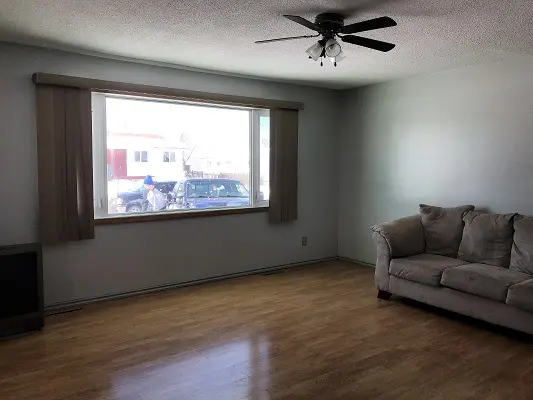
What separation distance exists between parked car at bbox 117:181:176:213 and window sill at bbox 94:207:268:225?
0.12 metres

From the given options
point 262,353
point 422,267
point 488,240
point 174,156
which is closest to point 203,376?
point 262,353

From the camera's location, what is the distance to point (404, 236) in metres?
4.26

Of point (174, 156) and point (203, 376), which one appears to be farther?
point (174, 156)

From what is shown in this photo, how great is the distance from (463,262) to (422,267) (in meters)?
0.40

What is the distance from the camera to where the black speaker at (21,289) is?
3.28 metres

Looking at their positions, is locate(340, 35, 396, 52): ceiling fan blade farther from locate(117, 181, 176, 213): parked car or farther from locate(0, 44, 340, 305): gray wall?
locate(117, 181, 176, 213): parked car

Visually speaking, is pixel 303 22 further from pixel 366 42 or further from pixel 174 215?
pixel 174 215

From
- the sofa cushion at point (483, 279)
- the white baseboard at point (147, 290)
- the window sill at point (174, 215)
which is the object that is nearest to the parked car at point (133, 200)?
the window sill at point (174, 215)

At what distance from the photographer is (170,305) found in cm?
409

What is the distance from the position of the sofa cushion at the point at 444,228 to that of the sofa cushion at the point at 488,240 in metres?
0.11

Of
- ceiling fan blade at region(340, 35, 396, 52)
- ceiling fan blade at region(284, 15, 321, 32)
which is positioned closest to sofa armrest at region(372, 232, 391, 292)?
ceiling fan blade at region(340, 35, 396, 52)

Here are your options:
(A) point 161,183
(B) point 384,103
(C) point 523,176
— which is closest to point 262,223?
(A) point 161,183

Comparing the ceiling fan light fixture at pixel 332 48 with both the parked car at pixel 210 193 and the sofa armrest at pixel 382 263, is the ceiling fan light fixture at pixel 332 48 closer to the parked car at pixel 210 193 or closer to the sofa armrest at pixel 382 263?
the sofa armrest at pixel 382 263

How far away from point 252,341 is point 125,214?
191 centimetres
